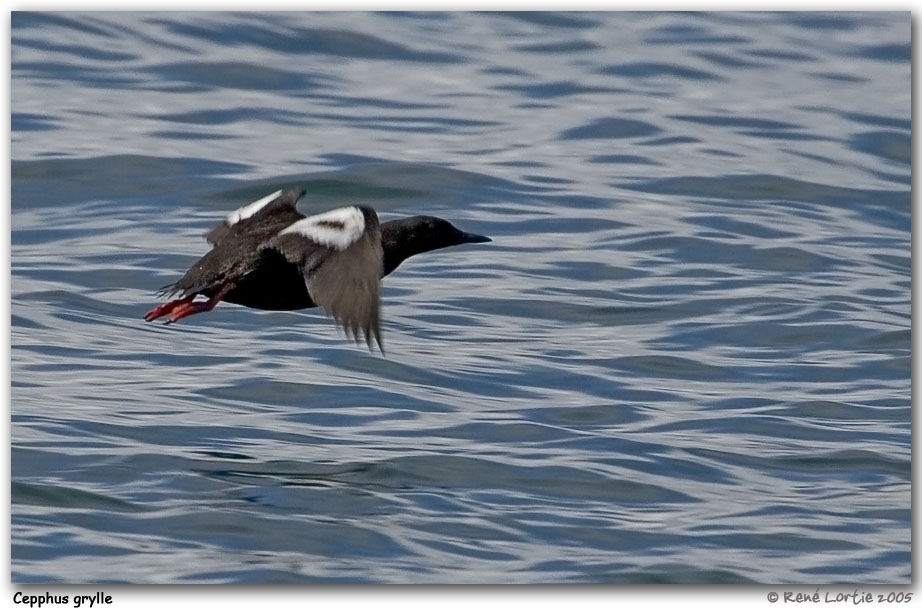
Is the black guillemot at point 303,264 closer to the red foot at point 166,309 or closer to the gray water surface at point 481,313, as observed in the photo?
the red foot at point 166,309

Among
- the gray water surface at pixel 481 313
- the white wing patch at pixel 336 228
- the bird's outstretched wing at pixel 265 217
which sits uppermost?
the white wing patch at pixel 336 228

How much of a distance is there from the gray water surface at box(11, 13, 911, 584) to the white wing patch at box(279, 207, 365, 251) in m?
0.94

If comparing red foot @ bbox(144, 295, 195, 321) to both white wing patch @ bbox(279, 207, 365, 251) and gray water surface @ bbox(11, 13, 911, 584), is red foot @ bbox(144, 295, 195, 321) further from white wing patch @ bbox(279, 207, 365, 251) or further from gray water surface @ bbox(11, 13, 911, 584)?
white wing patch @ bbox(279, 207, 365, 251)

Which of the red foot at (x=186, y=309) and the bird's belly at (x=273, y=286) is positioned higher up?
the bird's belly at (x=273, y=286)

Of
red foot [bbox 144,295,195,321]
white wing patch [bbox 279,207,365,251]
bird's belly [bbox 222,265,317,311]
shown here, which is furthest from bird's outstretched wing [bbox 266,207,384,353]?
red foot [bbox 144,295,195,321]

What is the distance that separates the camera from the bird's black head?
8.13 meters

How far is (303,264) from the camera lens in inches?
279

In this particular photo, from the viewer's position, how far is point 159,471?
693cm

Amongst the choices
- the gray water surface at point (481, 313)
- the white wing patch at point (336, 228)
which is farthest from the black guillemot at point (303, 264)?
the gray water surface at point (481, 313)

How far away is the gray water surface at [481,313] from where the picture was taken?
21.2ft

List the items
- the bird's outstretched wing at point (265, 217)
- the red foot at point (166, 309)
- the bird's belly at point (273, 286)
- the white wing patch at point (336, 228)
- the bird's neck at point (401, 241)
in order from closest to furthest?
1. the white wing patch at point (336, 228)
2. the bird's belly at point (273, 286)
3. the red foot at point (166, 309)
4. the bird's outstretched wing at point (265, 217)
5. the bird's neck at point (401, 241)

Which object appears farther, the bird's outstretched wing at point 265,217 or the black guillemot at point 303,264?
the bird's outstretched wing at point 265,217

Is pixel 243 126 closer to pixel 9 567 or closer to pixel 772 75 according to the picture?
pixel 772 75

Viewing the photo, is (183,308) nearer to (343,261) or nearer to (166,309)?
(166,309)
